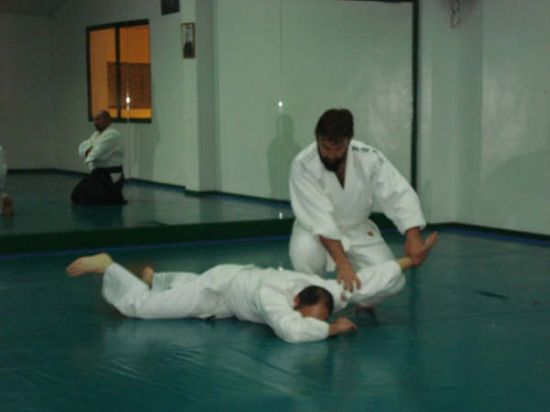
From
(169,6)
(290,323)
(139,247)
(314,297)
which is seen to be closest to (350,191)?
(314,297)

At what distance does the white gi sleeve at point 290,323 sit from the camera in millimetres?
3783

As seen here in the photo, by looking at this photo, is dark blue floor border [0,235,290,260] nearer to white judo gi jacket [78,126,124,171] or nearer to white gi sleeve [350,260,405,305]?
white judo gi jacket [78,126,124,171]

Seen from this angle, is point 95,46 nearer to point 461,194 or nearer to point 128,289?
point 461,194

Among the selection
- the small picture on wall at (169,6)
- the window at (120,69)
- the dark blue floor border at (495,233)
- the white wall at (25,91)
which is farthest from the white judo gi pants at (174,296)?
the small picture on wall at (169,6)

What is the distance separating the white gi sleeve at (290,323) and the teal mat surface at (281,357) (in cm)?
4

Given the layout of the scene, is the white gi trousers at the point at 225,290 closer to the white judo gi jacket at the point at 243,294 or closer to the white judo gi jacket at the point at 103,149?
the white judo gi jacket at the point at 243,294

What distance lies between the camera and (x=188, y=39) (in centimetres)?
831

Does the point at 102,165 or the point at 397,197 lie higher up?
the point at 397,197

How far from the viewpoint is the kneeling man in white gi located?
13.9 ft

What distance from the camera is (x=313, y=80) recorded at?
7941 millimetres

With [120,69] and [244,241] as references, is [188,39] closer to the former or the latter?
[120,69]

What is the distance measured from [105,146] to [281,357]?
4.82 m

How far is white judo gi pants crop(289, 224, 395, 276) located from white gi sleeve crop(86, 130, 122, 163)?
388 centimetres

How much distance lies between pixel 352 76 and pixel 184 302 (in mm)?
4171
